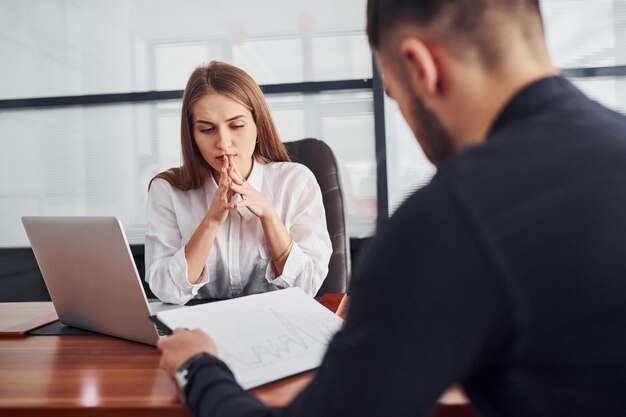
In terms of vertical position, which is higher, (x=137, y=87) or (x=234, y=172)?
(x=137, y=87)

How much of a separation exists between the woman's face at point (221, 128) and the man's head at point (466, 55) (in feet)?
3.54

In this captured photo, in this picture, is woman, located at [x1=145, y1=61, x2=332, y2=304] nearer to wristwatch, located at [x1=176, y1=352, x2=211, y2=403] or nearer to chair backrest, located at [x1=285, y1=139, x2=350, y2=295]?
chair backrest, located at [x1=285, y1=139, x2=350, y2=295]

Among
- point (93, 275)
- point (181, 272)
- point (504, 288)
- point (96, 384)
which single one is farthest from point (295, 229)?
point (504, 288)

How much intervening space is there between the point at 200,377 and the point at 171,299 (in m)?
0.85

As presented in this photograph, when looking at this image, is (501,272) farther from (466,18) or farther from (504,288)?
(466,18)

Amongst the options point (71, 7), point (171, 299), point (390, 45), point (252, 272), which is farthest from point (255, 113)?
point (71, 7)

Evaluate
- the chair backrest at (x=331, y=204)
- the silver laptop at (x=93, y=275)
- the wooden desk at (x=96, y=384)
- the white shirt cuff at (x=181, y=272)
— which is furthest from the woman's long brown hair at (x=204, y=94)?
the wooden desk at (x=96, y=384)

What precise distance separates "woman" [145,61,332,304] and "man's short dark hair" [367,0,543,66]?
1012mm

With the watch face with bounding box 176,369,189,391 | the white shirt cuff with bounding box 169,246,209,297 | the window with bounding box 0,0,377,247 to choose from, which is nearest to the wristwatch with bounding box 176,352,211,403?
the watch face with bounding box 176,369,189,391

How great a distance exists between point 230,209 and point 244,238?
0.14 m

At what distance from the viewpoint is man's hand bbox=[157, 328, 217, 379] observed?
2.32 ft

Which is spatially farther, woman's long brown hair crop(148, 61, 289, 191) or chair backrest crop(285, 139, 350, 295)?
chair backrest crop(285, 139, 350, 295)

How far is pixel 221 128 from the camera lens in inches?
62.4

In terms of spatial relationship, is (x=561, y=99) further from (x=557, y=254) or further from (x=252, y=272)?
(x=252, y=272)
